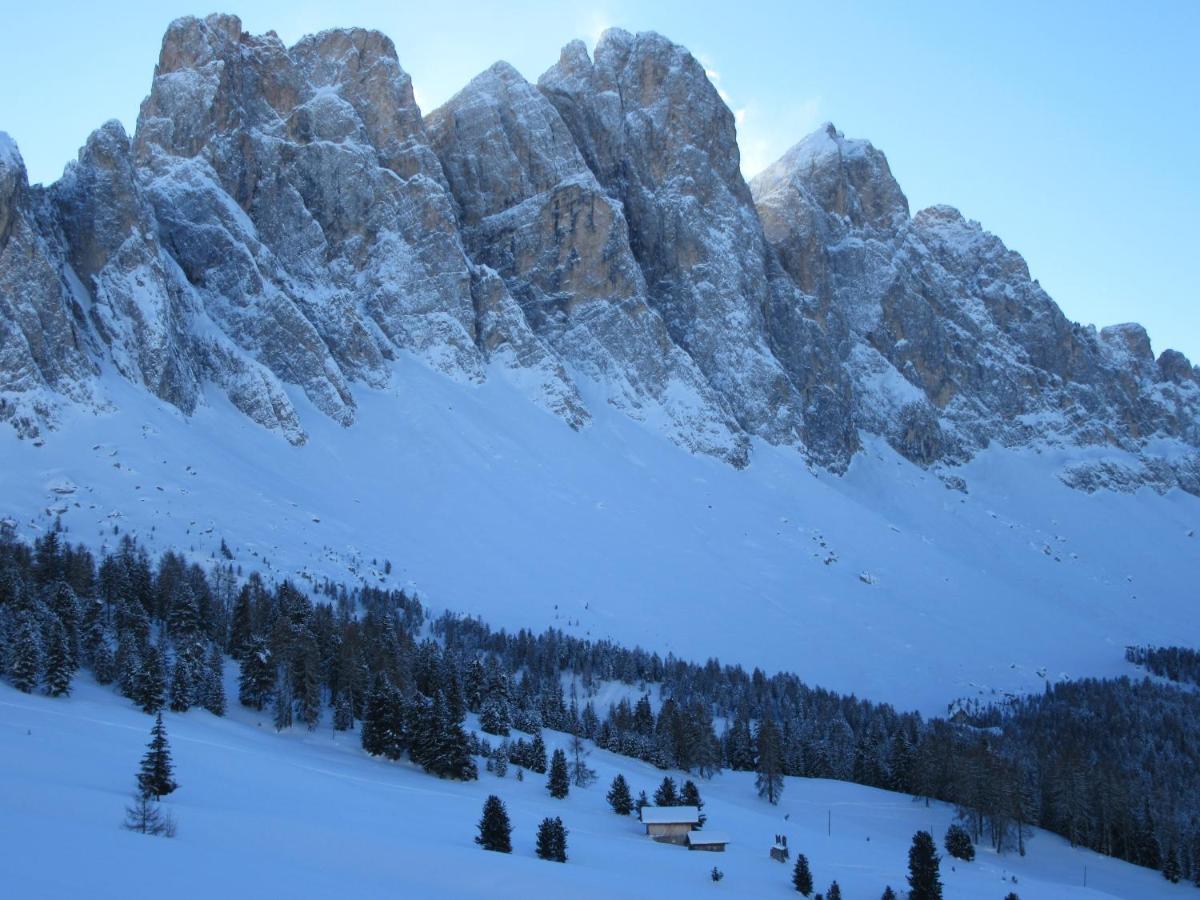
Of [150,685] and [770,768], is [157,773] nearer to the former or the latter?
[150,685]

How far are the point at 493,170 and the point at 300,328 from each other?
63760mm

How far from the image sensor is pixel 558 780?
6003 cm

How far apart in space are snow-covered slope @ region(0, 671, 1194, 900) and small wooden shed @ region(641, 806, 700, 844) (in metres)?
1.04

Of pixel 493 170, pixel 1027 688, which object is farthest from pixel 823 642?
pixel 493 170

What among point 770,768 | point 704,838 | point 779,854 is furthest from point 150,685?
point 770,768

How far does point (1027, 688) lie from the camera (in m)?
135

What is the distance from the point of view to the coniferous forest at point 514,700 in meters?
60.5

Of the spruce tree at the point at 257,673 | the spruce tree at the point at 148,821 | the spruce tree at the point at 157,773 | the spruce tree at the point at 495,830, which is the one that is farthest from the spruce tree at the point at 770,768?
the spruce tree at the point at 148,821

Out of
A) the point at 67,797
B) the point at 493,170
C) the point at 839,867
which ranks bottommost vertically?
the point at 839,867

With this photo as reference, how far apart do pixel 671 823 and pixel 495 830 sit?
50.0 ft

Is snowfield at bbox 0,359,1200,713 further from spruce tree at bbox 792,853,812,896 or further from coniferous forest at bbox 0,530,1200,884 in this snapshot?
spruce tree at bbox 792,853,812,896

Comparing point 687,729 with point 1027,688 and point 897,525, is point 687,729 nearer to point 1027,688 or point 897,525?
point 1027,688

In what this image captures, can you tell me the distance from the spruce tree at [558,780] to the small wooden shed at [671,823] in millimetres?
6666

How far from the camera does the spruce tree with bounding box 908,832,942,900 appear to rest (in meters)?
46.4
